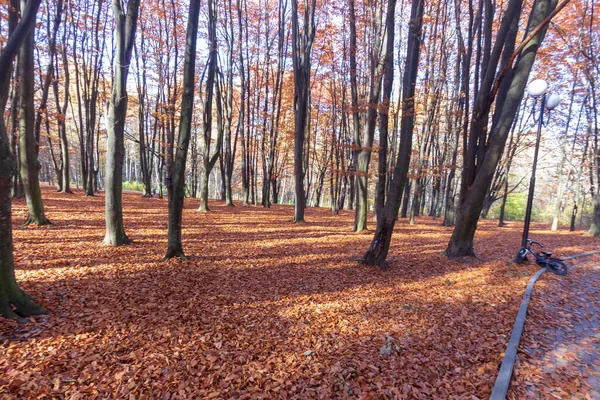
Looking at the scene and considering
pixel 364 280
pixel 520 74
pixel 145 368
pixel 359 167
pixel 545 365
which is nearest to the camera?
pixel 145 368

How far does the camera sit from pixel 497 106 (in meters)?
8.12

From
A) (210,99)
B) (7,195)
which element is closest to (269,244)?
(7,195)

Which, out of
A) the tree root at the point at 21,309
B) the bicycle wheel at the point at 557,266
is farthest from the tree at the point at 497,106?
the tree root at the point at 21,309

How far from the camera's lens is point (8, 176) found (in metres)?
3.29

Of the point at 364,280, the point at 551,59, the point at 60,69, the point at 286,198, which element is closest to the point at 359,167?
the point at 364,280

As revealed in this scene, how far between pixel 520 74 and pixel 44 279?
435 inches

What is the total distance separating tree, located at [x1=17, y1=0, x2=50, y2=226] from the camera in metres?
7.43

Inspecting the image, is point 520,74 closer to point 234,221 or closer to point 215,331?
point 215,331

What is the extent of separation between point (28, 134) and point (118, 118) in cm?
340

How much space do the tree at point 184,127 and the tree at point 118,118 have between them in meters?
1.47

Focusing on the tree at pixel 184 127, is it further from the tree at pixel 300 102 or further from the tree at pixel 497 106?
the tree at pixel 497 106

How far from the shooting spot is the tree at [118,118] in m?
6.53

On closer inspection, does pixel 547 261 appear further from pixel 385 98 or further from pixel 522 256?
pixel 385 98

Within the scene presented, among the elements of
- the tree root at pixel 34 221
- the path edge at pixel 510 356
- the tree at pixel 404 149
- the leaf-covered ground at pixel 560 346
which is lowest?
the leaf-covered ground at pixel 560 346
